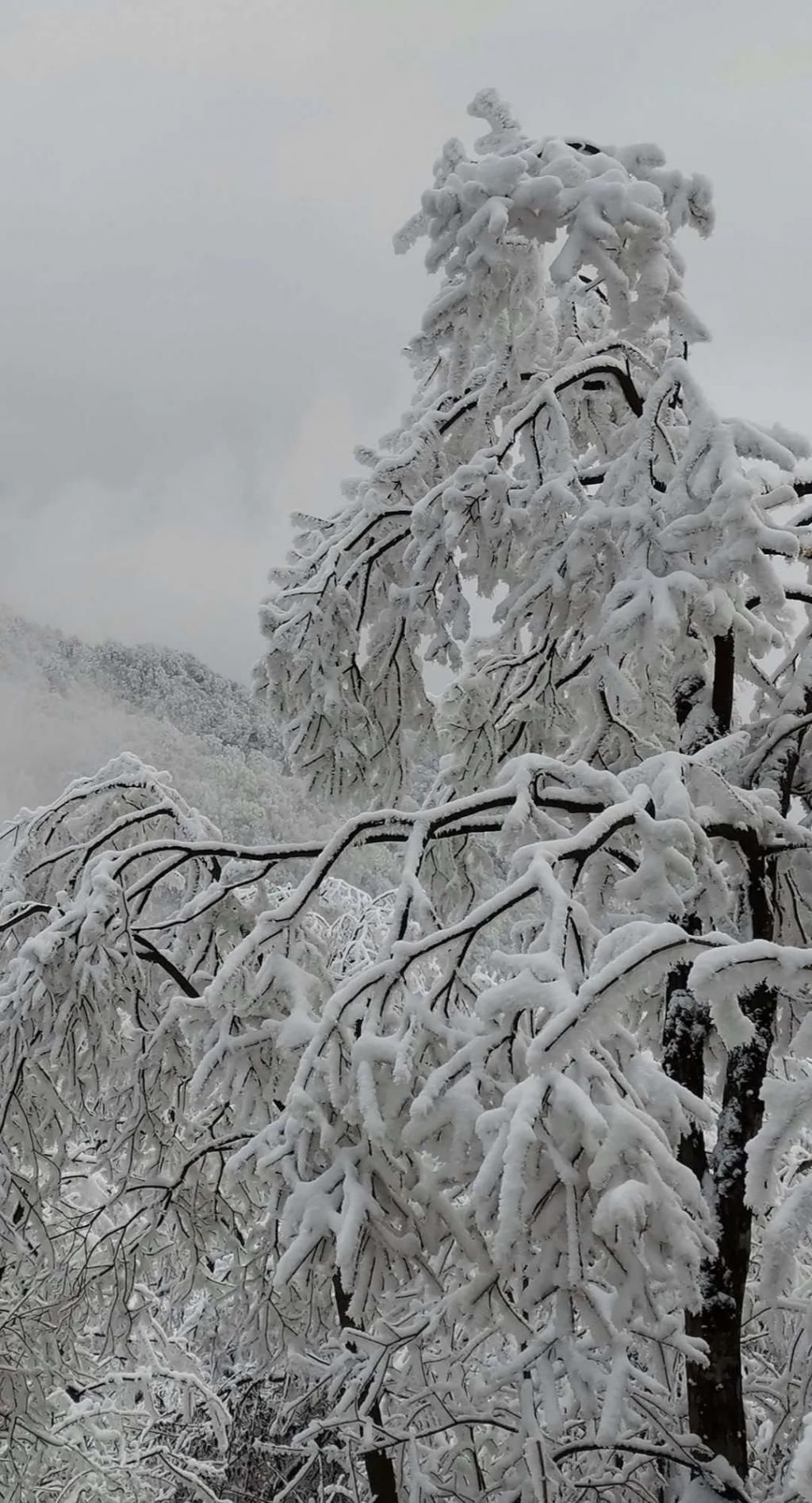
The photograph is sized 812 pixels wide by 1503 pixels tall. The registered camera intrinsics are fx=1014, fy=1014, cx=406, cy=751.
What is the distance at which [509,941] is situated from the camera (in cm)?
431

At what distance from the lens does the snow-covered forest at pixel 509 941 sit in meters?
2.01

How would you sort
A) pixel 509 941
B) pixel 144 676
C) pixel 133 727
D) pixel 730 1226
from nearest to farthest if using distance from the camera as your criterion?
pixel 730 1226
pixel 509 941
pixel 133 727
pixel 144 676

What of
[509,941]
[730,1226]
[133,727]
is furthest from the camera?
[133,727]

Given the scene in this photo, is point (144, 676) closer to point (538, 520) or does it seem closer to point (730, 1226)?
point (538, 520)

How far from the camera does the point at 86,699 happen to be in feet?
278

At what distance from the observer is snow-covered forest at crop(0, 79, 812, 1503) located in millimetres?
2006

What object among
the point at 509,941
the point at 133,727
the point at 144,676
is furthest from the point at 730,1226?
the point at 144,676

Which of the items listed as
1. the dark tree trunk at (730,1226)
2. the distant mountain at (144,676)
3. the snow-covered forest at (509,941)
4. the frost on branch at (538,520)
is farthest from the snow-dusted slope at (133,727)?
the dark tree trunk at (730,1226)

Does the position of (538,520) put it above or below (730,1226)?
above

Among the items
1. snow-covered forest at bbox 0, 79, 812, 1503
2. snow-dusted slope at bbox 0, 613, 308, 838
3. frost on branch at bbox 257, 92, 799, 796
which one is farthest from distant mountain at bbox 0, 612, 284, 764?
frost on branch at bbox 257, 92, 799, 796

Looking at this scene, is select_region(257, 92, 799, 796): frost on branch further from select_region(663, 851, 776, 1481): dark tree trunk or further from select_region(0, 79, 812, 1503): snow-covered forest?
select_region(663, 851, 776, 1481): dark tree trunk

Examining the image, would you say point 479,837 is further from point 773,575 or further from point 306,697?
point 773,575

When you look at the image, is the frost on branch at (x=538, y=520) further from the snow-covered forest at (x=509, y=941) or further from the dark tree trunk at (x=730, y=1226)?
the dark tree trunk at (x=730, y=1226)

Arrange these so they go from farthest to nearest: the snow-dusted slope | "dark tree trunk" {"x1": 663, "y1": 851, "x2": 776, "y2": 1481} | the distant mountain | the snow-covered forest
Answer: the distant mountain, the snow-dusted slope, "dark tree trunk" {"x1": 663, "y1": 851, "x2": 776, "y2": 1481}, the snow-covered forest
